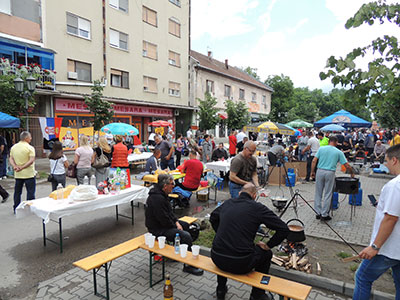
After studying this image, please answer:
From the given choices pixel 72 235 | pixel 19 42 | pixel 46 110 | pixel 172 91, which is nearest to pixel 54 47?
pixel 19 42

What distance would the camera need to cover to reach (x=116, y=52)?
67.3ft

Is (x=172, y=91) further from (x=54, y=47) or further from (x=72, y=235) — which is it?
(x=72, y=235)

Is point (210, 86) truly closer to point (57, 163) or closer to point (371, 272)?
point (57, 163)

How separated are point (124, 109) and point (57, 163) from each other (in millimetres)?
15601

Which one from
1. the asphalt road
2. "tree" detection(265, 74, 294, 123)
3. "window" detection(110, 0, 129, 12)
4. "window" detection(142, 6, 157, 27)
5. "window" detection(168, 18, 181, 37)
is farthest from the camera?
"tree" detection(265, 74, 294, 123)

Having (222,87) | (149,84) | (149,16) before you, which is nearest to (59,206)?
(149,84)

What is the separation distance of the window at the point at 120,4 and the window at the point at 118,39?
5.91ft

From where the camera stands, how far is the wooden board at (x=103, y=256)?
11.7ft

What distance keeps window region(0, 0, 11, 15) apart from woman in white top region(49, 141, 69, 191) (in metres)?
12.4

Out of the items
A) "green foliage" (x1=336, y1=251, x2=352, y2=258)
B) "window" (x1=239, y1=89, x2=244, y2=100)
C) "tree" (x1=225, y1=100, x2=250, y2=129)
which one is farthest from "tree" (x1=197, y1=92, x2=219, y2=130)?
"green foliage" (x1=336, y1=251, x2=352, y2=258)

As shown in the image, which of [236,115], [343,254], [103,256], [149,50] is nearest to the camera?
[103,256]

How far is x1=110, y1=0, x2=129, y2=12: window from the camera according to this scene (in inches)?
794

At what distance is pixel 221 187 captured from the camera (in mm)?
10422

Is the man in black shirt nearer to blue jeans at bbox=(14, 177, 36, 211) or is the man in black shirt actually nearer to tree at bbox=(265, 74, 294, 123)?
blue jeans at bbox=(14, 177, 36, 211)
